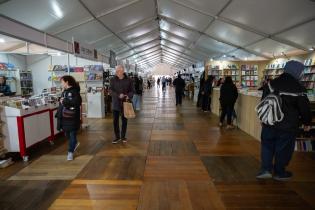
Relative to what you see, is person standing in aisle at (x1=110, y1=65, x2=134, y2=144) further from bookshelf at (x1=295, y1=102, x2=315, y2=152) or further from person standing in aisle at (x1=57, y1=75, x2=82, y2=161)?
bookshelf at (x1=295, y1=102, x2=315, y2=152)

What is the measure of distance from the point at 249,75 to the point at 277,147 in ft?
41.8

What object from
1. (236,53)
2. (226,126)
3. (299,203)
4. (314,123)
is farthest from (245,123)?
(236,53)

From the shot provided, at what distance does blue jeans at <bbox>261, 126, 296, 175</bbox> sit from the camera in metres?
3.48

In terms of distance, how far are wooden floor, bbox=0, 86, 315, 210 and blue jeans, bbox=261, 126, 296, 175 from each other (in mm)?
250

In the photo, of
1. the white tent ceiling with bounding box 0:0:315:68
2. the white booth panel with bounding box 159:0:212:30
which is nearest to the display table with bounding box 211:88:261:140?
the white tent ceiling with bounding box 0:0:315:68

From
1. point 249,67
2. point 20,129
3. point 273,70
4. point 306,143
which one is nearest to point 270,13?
point 306,143

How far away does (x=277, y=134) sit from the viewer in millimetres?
3529

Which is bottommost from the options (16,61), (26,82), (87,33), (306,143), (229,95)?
(306,143)

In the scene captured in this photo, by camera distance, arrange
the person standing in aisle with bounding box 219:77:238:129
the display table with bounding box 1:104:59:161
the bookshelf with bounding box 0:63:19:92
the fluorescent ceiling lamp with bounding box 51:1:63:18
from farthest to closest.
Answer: the bookshelf with bounding box 0:63:19:92, the person standing in aisle with bounding box 219:77:238:129, the fluorescent ceiling lamp with bounding box 51:1:63:18, the display table with bounding box 1:104:59:161

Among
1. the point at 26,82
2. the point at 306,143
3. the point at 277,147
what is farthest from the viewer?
the point at 26,82

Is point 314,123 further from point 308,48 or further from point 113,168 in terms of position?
point 308,48

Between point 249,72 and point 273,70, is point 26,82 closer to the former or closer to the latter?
point 249,72

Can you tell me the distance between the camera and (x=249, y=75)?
50.9ft

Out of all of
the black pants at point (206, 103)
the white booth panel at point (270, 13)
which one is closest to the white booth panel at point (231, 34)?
the white booth panel at point (270, 13)
